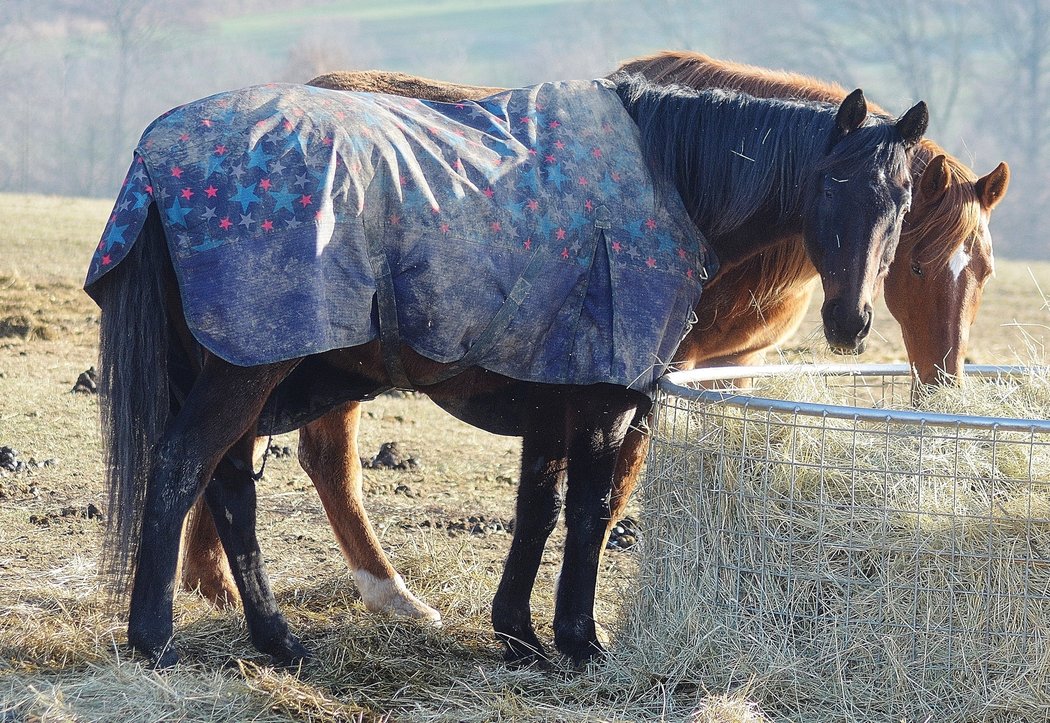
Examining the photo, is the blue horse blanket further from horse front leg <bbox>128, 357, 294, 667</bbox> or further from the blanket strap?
horse front leg <bbox>128, 357, 294, 667</bbox>

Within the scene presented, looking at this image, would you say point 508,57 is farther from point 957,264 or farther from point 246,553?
point 246,553

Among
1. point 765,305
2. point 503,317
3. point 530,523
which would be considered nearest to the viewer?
point 503,317

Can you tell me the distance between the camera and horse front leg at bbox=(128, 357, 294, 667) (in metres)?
3.00

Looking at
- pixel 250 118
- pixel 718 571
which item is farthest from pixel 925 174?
pixel 250 118

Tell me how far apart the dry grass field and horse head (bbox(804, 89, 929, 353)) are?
0.40 meters

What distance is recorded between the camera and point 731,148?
3.55 m

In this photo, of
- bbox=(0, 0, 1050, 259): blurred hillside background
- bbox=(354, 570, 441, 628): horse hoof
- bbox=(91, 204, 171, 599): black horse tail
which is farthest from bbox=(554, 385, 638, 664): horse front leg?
bbox=(0, 0, 1050, 259): blurred hillside background

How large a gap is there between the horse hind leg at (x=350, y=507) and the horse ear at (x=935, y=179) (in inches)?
90.3

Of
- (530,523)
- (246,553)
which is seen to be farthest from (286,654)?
(530,523)

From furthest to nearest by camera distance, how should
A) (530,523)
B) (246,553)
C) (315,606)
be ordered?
1. (315,606)
2. (530,523)
3. (246,553)

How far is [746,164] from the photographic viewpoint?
3.52 m

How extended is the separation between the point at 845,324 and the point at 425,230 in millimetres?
1284

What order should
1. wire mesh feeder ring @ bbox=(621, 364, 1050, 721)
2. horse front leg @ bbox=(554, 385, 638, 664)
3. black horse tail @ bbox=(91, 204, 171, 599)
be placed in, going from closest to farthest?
wire mesh feeder ring @ bbox=(621, 364, 1050, 721), black horse tail @ bbox=(91, 204, 171, 599), horse front leg @ bbox=(554, 385, 638, 664)

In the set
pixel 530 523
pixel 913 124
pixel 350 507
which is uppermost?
pixel 913 124
